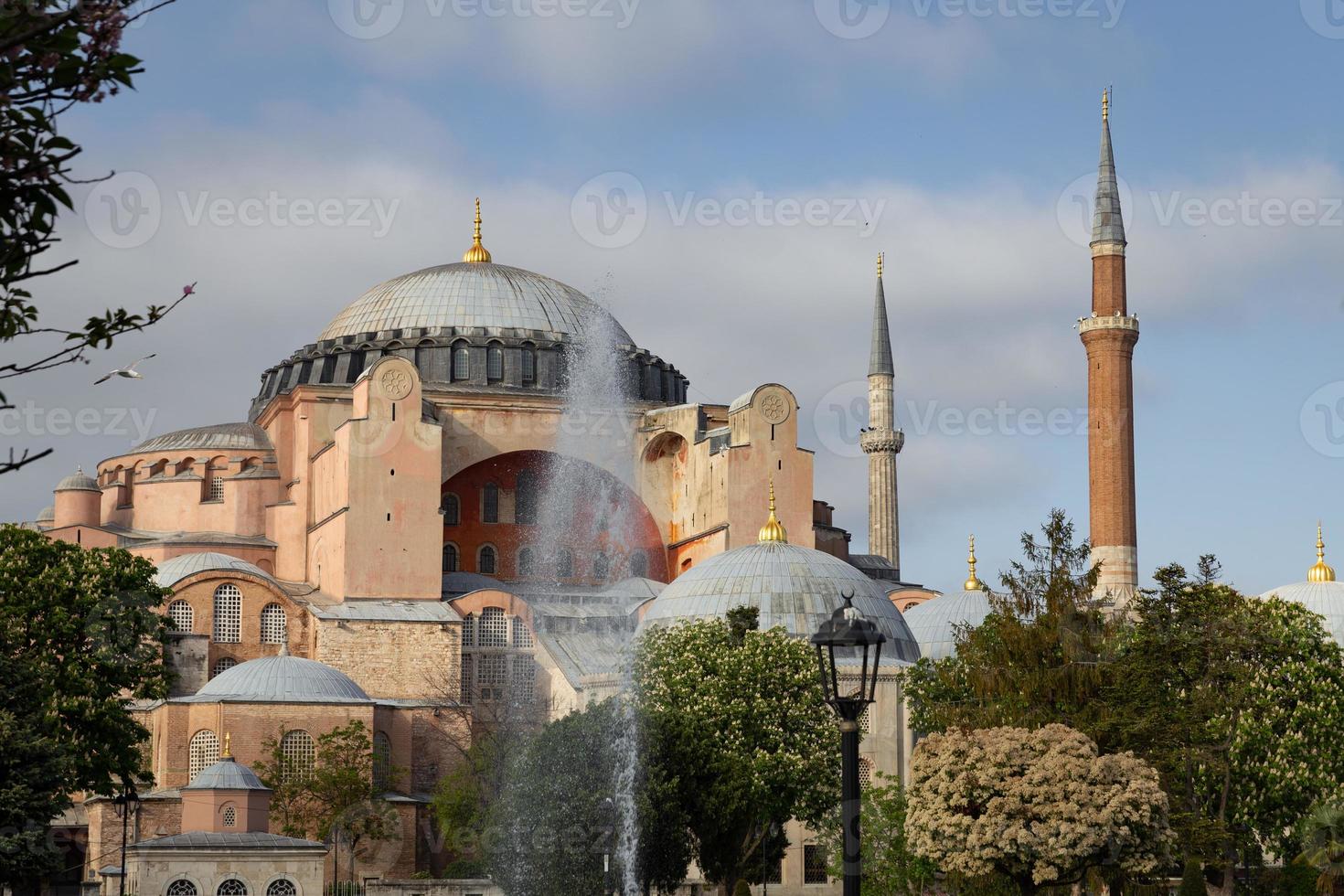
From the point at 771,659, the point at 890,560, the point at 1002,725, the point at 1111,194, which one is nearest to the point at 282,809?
the point at 771,659

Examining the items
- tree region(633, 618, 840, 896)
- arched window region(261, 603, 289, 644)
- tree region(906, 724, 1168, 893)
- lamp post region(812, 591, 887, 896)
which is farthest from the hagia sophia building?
lamp post region(812, 591, 887, 896)

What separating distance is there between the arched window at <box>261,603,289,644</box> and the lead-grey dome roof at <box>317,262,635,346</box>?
12031 millimetres

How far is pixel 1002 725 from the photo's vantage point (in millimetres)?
32844

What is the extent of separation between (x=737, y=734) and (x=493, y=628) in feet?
53.9

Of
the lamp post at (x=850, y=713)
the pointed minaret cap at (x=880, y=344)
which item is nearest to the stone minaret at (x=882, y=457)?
the pointed minaret cap at (x=880, y=344)

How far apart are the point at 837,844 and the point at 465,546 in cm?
2143

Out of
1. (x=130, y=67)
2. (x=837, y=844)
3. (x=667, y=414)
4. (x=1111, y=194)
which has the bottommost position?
(x=837, y=844)

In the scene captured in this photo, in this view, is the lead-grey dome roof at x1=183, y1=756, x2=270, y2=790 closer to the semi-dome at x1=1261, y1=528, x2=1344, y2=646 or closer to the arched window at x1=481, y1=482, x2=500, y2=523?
the arched window at x1=481, y1=482, x2=500, y2=523

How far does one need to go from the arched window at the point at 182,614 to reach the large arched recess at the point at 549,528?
9.53 meters

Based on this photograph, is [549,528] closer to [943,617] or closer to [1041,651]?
[943,617]

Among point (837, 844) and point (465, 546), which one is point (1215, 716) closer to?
point (837, 844)

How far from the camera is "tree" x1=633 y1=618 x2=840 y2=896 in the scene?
3597 cm

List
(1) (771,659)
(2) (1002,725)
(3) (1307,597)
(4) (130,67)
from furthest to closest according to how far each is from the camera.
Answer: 1. (3) (1307,597)
2. (1) (771,659)
3. (2) (1002,725)
4. (4) (130,67)

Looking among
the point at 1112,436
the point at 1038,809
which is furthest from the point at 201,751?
the point at 1112,436
